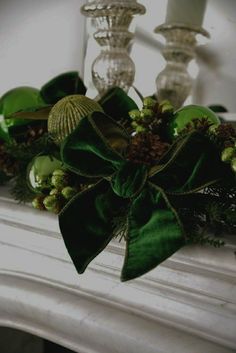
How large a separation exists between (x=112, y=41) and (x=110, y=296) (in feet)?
1.35

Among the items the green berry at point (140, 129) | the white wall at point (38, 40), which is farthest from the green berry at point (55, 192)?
the white wall at point (38, 40)

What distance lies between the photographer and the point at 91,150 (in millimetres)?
427

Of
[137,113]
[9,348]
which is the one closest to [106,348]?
[137,113]

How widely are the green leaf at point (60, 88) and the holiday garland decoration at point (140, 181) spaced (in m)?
0.13

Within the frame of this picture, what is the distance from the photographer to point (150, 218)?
1.24 feet

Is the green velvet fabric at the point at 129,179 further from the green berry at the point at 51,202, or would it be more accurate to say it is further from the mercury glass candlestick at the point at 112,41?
the mercury glass candlestick at the point at 112,41

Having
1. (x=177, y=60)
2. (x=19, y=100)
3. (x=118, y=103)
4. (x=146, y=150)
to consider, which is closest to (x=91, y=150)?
(x=146, y=150)

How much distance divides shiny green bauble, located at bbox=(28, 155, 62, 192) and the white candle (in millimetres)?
371

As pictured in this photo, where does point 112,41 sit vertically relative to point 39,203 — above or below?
above

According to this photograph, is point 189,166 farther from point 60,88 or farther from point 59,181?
point 60,88

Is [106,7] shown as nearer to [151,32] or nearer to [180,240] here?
[151,32]

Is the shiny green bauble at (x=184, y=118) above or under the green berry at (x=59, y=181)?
above

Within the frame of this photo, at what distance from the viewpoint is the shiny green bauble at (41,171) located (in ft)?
1.63

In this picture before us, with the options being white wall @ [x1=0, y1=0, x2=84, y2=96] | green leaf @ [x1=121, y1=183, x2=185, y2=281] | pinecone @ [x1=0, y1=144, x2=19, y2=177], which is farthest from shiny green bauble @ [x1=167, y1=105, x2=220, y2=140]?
white wall @ [x1=0, y1=0, x2=84, y2=96]
